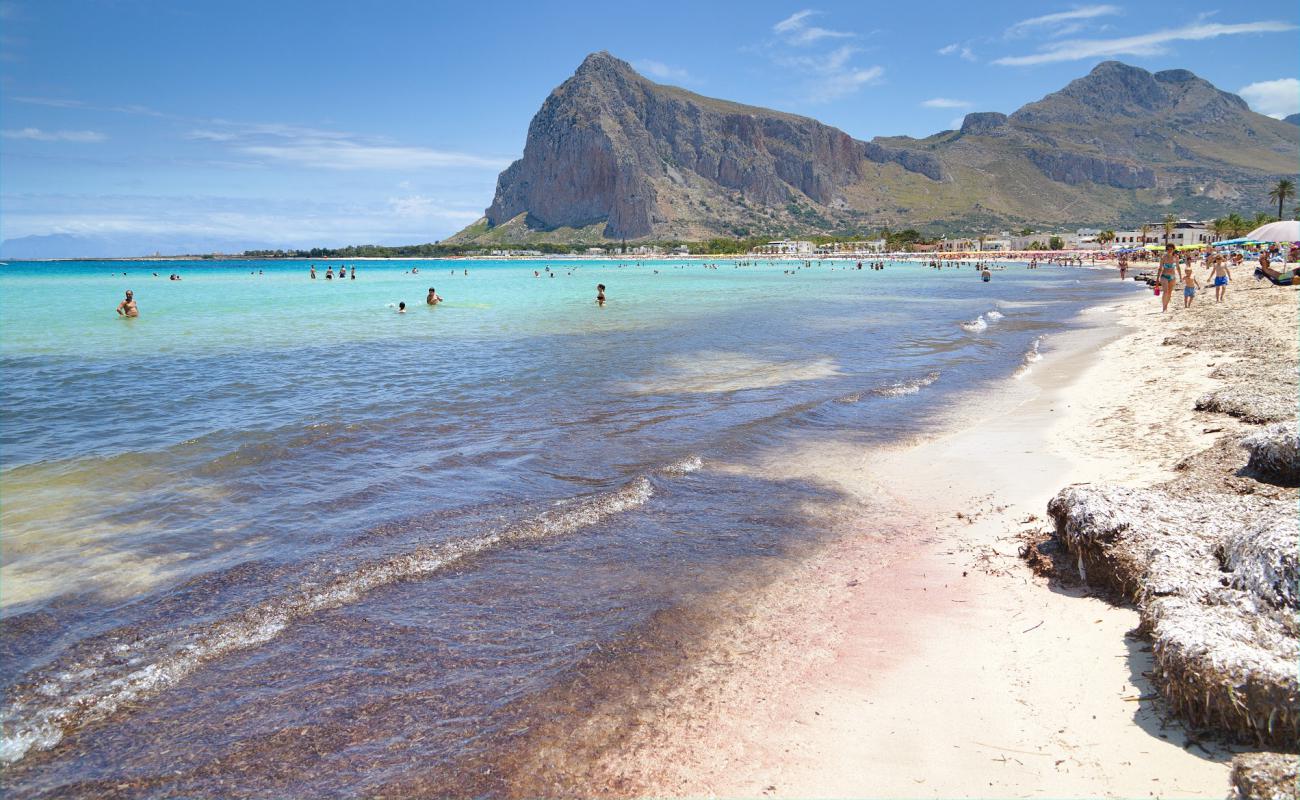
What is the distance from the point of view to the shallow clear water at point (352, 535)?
15.0 feet

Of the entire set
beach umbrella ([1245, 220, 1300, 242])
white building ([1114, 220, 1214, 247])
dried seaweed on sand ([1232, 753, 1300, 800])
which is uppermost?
white building ([1114, 220, 1214, 247])

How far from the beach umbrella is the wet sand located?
1412 inches

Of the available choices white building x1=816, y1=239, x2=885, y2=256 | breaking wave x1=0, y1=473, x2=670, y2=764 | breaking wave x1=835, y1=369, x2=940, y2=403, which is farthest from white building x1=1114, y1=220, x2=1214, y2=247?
breaking wave x1=0, y1=473, x2=670, y2=764

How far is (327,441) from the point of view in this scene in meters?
11.7

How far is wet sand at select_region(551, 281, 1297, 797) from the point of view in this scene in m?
3.94

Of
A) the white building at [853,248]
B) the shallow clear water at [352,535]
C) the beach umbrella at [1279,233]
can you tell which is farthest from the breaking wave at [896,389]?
the white building at [853,248]

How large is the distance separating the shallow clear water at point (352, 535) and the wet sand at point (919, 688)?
2.79 ft

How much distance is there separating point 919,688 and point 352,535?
581 centimetres

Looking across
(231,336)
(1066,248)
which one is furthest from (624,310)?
(1066,248)

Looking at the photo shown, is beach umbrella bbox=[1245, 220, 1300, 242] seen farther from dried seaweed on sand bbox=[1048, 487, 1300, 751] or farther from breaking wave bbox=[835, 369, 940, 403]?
dried seaweed on sand bbox=[1048, 487, 1300, 751]

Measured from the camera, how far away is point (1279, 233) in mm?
35344

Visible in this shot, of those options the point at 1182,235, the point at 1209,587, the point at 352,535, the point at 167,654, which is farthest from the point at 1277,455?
the point at 1182,235

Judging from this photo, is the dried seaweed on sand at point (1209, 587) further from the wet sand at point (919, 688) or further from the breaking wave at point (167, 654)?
the breaking wave at point (167, 654)

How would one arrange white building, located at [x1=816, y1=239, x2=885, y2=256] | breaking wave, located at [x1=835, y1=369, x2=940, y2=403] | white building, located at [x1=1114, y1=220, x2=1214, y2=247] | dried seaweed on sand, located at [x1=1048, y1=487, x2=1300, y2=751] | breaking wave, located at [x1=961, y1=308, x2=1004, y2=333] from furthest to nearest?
white building, located at [x1=816, y1=239, x2=885, y2=256]
white building, located at [x1=1114, y1=220, x2=1214, y2=247]
breaking wave, located at [x1=961, y1=308, x2=1004, y2=333]
breaking wave, located at [x1=835, y1=369, x2=940, y2=403]
dried seaweed on sand, located at [x1=1048, y1=487, x2=1300, y2=751]
